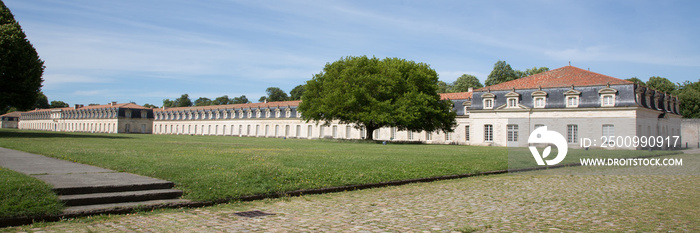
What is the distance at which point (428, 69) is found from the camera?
45125 mm

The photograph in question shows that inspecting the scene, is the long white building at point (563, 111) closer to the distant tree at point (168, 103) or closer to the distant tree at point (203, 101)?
the distant tree at point (203, 101)

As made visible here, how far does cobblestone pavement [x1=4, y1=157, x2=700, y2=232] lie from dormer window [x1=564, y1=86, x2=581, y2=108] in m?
34.0

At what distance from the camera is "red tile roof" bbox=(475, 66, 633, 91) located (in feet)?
140

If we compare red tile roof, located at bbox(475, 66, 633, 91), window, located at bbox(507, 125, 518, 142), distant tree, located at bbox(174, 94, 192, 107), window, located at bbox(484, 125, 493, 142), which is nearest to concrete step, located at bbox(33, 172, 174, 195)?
window, located at bbox(507, 125, 518, 142)

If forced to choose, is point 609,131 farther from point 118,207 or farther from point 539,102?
point 118,207

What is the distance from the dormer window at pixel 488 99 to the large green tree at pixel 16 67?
41.9m

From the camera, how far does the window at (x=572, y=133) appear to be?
141 ft

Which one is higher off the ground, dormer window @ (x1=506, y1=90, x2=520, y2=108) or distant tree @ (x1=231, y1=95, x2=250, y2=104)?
distant tree @ (x1=231, y1=95, x2=250, y2=104)

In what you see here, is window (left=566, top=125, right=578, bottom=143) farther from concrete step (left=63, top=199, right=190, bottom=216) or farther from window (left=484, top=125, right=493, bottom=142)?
concrete step (left=63, top=199, right=190, bottom=216)

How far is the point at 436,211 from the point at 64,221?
231 inches

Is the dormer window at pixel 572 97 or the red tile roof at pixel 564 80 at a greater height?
the red tile roof at pixel 564 80

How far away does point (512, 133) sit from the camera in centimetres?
4662

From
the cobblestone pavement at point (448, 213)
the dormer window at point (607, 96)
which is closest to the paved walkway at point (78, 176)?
the cobblestone pavement at point (448, 213)

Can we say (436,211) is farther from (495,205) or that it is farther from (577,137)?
(577,137)
